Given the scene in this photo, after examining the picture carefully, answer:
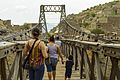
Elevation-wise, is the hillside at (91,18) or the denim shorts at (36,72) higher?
the hillside at (91,18)

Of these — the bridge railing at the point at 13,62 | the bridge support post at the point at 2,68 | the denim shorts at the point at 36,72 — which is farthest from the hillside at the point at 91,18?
the bridge support post at the point at 2,68

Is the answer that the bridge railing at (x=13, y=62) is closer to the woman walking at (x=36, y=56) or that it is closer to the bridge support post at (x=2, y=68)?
the bridge support post at (x=2, y=68)

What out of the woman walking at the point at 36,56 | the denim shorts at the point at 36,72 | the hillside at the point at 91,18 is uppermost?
the hillside at the point at 91,18

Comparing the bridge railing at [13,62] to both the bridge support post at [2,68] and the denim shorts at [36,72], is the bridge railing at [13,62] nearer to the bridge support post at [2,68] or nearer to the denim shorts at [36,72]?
the bridge support post at [2,68]

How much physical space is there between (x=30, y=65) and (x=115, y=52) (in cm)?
140

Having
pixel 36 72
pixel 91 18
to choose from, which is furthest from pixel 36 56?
pixel 91 18

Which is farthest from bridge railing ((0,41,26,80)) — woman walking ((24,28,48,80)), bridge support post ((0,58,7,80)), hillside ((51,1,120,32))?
hillside ((51,1,120,32))

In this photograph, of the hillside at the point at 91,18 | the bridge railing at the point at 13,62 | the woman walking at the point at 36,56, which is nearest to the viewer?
the bridge railing at the point at 13,62

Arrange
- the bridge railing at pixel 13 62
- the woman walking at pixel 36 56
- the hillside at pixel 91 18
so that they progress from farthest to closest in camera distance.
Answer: the hillside at pixel 91 18 → the woman walking at pixel 36 56 → the bridge railing at pixel 13 62

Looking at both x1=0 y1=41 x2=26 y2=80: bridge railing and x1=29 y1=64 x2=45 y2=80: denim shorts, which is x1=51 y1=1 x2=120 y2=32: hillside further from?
x1=29 y1=64 x2=45 y2=80: denim shorts

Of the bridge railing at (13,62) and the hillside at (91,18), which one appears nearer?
the bridge railing at (13,62)

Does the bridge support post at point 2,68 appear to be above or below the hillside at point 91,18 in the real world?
below

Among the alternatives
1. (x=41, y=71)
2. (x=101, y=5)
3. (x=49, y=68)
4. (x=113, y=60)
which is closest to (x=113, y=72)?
(x=113, y=60)

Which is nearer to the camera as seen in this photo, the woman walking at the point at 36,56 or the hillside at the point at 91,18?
the woman walking at the point at 36,56
